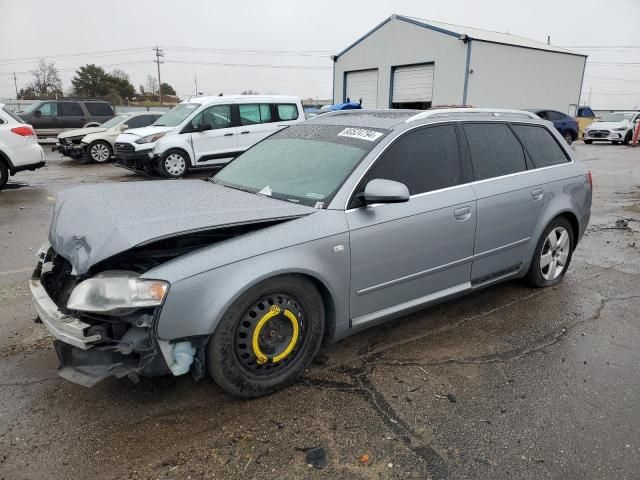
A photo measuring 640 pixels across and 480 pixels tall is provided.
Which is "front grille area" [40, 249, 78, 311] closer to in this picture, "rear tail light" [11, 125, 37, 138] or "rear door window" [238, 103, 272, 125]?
"rear tail light" [11, 125, 37, 138]

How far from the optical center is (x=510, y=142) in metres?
4.25

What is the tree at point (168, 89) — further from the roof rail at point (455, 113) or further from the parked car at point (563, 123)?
the roof rail at point (455, 113)

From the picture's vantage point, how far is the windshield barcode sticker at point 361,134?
11.4 ft

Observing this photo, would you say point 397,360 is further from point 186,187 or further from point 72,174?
point 72,174

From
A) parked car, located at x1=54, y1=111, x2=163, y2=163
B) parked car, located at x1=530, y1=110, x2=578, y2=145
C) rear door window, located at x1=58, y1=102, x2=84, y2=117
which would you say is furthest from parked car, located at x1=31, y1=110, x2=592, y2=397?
parked car, located at x1=530, y1=110, x2=578, y2=145

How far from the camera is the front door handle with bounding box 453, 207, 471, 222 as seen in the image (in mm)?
3588

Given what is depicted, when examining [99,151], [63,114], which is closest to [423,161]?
[99,151]

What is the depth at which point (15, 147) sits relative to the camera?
32.6 feet

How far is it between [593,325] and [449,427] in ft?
6.62

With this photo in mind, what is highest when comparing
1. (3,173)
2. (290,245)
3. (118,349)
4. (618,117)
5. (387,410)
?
(618,117)

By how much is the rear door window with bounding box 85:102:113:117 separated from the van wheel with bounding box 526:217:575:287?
19.5m

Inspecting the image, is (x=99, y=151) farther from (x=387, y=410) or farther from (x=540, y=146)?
(x=387, y=410)

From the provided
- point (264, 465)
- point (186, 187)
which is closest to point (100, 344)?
point (264, 465)

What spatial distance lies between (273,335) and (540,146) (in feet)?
10.5
